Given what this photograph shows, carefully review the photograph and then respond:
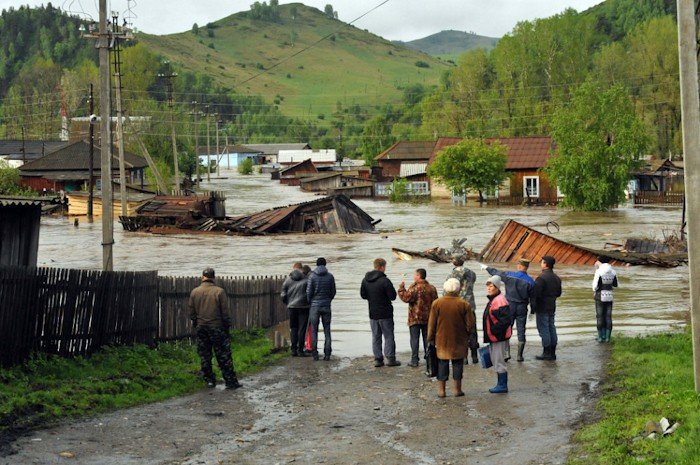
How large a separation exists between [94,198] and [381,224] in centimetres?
1931

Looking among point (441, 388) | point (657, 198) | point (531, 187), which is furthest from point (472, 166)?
point (441, 388)

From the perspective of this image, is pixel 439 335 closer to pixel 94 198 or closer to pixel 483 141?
pixel 94 198

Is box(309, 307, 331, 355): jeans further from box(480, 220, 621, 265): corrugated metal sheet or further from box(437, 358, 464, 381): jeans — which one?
box(480, 220, 621, 265): corrugated metal sheet

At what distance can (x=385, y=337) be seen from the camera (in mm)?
15945

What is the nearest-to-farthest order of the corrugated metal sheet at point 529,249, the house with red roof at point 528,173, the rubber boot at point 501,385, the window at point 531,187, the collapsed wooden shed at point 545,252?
1. the rubber boot at point 501,385
2. the collapsed wooden shed at point 545,252
3. the corrugated metal sheet at point 529,249
4. the house with red roof at point 528,173
5. the window at point 531,187

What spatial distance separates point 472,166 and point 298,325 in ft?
208

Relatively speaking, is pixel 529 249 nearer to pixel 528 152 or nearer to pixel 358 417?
pixel 358 417

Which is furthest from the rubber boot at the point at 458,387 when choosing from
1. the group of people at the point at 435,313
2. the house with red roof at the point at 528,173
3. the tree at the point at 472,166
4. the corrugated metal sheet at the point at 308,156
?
the corrugated metal sheet at the point at 308,156

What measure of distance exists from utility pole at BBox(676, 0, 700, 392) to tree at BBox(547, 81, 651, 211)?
186ft

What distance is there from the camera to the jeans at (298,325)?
17172mm

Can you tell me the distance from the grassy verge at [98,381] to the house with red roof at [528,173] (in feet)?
218

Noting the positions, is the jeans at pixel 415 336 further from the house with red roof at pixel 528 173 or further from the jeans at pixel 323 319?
the house with red roof at pixel 528 173

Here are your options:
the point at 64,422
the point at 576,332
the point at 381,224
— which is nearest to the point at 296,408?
the point at 64,422

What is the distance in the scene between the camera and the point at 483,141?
84375mm
